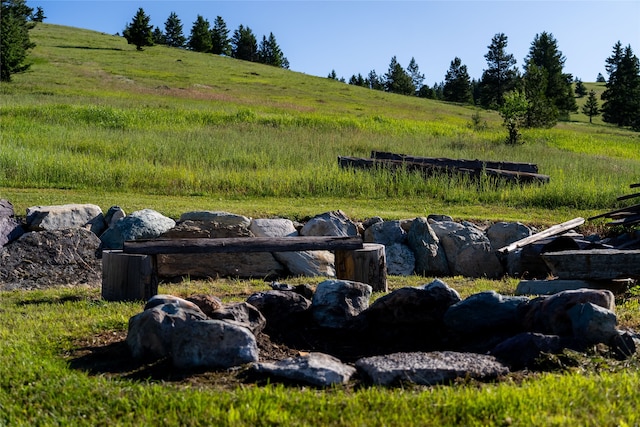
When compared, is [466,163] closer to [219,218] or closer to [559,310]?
[219,218]

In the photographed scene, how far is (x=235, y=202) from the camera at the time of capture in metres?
13.4

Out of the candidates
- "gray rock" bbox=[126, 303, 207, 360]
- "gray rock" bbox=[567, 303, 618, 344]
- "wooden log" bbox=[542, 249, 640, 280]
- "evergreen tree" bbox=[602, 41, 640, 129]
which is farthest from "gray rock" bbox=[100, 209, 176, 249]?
"evergreen tree" bbox=[602, 41, 640, 129]

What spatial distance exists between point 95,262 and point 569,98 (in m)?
70.8

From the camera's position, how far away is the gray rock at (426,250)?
1118 cm

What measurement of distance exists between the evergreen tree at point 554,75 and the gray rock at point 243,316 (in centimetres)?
5964

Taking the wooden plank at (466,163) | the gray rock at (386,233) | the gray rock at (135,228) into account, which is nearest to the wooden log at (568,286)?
the gray rock at (386,233)

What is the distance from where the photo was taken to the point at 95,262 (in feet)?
31.5

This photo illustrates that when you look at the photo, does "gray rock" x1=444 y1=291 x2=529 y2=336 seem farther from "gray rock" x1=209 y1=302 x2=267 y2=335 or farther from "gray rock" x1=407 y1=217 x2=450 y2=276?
"gray rock" x1=407 y1=217 x2=450 y2=276

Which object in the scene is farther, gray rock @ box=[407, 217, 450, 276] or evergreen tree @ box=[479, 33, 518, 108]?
evergreen tree @ box=[479, 33, 518, 108]

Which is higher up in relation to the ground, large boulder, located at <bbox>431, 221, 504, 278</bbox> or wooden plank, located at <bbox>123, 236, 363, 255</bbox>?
wooden plank, located at <bbox>123, 236, 363, 255</bbox>

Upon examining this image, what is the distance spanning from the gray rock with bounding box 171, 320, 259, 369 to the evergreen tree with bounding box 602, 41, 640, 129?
6881 centimetres

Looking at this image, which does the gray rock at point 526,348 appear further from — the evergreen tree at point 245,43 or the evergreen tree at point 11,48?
the evergreen tree at point 245,43

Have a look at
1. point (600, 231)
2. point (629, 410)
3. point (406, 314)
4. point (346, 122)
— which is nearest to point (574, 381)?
point (629, 410)

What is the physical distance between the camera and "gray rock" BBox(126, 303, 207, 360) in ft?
16.7
